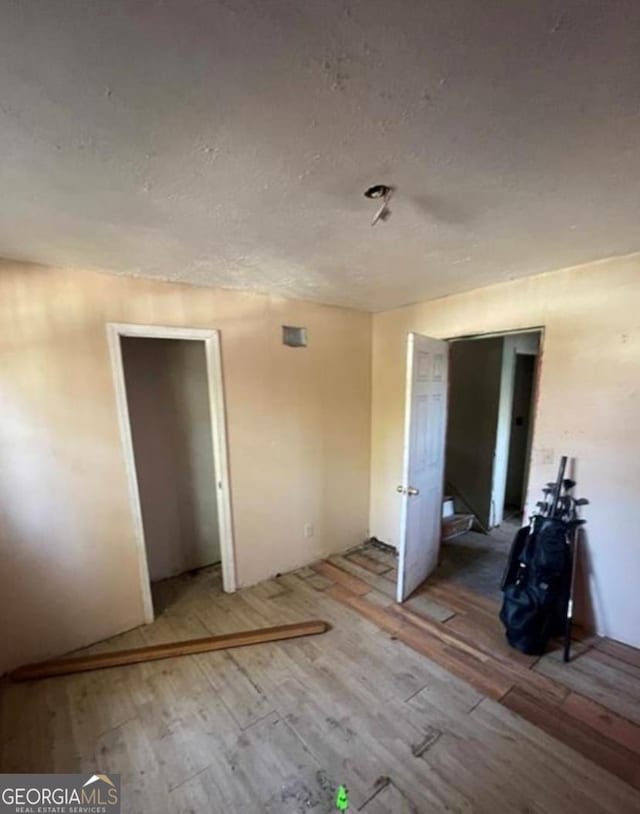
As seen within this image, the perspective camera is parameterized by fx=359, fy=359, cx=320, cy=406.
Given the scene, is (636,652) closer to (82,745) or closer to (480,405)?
(480,405)

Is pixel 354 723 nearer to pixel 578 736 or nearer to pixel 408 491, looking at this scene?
pixel 578 736

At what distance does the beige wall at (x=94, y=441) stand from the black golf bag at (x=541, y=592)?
174cm

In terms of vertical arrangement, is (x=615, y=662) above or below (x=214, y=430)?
below

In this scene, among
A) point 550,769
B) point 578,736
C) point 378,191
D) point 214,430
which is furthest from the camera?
point 214,430

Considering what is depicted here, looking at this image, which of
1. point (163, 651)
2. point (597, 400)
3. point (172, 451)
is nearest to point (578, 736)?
point (597, 400)

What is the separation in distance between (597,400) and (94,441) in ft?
10.3

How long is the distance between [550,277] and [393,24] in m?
2.14

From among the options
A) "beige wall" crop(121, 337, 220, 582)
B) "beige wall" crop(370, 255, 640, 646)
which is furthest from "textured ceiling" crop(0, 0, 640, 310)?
"beige wall" crop(121, 337, 220, 582)

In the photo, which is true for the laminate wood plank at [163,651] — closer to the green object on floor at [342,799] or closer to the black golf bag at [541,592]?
the green object on floor at [342,799]

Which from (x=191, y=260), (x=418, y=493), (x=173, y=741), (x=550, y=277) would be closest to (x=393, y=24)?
(x=191, y=260)

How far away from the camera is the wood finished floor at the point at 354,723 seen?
1464mm

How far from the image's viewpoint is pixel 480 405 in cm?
409

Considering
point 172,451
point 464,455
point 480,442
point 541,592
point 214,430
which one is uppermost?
point 214,430

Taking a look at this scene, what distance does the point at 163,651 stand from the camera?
87.2 inches
